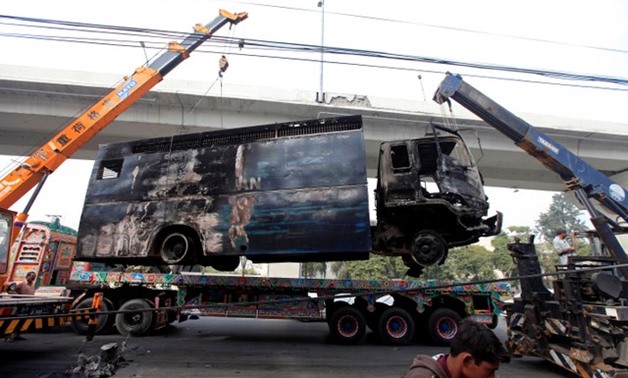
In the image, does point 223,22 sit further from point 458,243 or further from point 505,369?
point 505,369

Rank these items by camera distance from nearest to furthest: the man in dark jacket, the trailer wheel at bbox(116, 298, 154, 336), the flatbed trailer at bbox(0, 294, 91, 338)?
the man in dark jacket → the flatbed trailer at bbox(0, 294, 91, 338) → the trailer wheel at bbox(116, 298, 154, 336)

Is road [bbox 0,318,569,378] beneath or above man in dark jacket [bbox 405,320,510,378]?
beneath

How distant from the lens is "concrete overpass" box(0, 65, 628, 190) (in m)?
11.9

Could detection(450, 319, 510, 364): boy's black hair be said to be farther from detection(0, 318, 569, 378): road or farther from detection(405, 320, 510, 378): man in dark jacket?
detection(0, 318, 569, 378): road

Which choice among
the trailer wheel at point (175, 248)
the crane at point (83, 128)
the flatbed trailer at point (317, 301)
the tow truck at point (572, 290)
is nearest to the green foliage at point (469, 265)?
the flatbed trailer at point (317, 301)

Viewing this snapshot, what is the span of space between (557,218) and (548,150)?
87.7 meters

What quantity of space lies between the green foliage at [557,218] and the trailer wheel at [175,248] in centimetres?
8716

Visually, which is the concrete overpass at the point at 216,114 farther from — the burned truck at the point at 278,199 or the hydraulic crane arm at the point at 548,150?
the burned truck at the point at 278,199

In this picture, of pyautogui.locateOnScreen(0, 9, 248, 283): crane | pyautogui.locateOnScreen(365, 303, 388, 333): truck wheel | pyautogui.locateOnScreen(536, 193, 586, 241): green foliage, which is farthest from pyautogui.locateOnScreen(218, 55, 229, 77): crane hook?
pyautogui.locateOnScreen(536, 193, 586, 241): green foliage

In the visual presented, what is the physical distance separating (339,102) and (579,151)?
9945 millimetres

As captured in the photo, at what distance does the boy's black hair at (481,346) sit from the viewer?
1.73 metres

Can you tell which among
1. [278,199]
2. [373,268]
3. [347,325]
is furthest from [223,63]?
[373,268]

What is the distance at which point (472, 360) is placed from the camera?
68.6 inches

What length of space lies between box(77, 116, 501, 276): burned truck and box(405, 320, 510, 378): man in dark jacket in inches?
126
